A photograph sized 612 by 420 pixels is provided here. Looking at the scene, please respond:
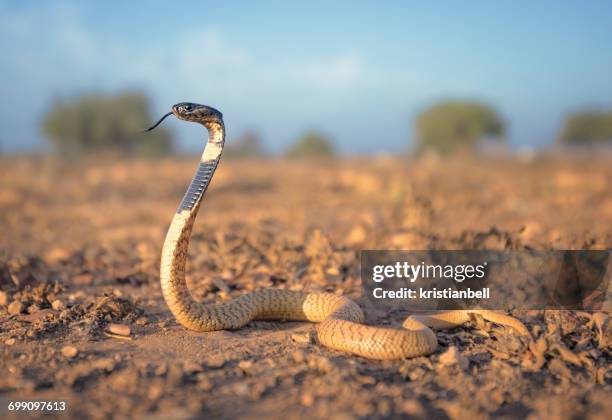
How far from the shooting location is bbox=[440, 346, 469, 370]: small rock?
3.55 metres

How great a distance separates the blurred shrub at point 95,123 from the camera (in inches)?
1481

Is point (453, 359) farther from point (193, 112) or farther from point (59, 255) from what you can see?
point (59, 255)

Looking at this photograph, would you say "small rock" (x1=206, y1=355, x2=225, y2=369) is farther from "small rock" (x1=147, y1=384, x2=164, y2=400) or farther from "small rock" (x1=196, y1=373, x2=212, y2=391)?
"small rock" (x1=147, y1=384, x2=164, y2=400)

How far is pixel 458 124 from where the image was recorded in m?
44.1

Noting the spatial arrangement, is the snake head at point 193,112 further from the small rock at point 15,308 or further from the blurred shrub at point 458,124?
the blurred shrub at point 458,124

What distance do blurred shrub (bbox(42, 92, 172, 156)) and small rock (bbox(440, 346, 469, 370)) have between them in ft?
116

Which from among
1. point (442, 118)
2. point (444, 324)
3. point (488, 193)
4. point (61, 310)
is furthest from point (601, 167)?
point (442, 118)

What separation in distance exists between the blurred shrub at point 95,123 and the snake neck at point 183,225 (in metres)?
34.7

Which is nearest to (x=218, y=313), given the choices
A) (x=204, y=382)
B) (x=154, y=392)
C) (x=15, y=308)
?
(x=204, y=382)

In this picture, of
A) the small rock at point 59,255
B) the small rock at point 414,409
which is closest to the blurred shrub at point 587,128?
the small rock at point 59,255

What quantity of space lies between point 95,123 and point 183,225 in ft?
122

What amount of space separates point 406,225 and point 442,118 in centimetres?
3891

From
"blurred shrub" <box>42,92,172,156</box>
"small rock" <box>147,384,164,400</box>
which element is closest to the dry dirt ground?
"small rock" <box>147,384,164,400</box>

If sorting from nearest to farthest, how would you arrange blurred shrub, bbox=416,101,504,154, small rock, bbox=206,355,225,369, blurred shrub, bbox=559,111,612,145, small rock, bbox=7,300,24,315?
small rock, bbox=206,355,225,369
small rock, bbox=7,300,24,315
blurred shrub, bbox=559,111,612,145
blurred shrub, bbox=416,101,504,154
